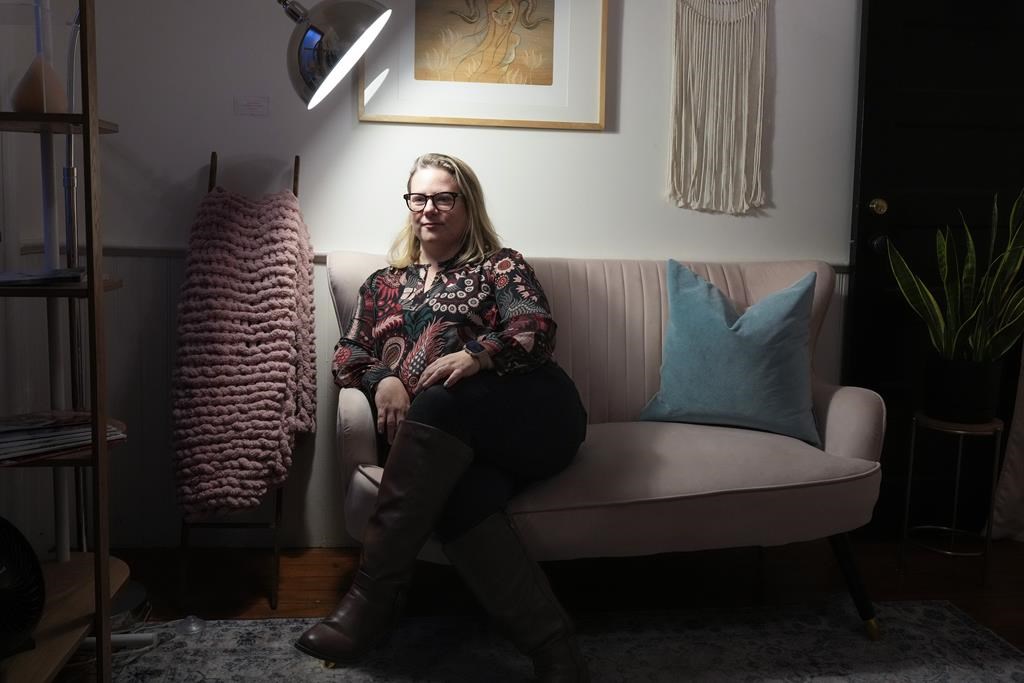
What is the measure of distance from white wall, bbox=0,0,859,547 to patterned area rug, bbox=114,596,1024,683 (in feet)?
2.13

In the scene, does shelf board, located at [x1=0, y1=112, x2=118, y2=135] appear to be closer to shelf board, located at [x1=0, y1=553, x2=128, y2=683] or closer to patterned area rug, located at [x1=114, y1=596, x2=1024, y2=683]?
shelf board, located at [x1=0, y1=553, x2=128, y2=683]

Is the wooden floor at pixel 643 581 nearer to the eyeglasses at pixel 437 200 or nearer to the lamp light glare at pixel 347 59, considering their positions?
the eyeglasses at pixel 437 200

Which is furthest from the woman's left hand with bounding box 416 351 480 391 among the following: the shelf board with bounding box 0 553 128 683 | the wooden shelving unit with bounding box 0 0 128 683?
the shelf board with bounding box 0 553 128 683

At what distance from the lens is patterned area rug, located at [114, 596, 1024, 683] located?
76.6 inches

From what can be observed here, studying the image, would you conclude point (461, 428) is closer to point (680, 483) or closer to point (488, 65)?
point (680, 483)

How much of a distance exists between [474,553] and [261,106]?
145 centimetres

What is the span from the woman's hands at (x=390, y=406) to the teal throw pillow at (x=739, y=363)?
72 centimetres

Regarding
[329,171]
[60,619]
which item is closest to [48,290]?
[60,619]

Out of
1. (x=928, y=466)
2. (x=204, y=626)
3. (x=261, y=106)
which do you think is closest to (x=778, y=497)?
(x=928, y=466)

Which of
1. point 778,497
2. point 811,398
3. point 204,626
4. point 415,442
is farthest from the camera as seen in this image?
point 811,398

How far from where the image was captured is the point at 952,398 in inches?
97.3

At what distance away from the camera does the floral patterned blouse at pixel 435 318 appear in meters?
2.12

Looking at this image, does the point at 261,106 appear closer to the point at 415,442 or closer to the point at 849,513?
the point at 415,442

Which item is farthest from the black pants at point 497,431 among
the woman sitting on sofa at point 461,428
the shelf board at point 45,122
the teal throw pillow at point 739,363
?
the shelf board at point 45,122
